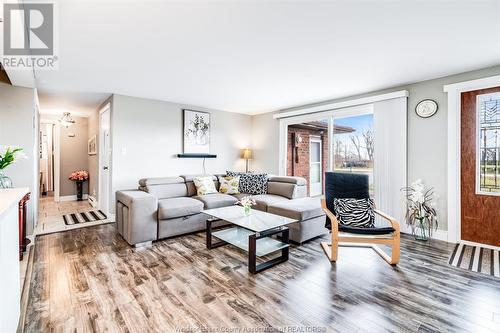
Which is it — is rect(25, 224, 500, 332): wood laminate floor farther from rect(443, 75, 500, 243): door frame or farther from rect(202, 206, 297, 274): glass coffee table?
rect(443, 75, 500, 243): door frame

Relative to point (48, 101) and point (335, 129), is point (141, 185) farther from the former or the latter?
point (335, 129)

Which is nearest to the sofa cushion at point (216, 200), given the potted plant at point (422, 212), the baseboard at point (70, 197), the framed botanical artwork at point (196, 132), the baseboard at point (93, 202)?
the framed botanical artwork at point (196, 132)

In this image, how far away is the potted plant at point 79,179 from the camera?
20.2 ft

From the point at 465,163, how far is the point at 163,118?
16.0 feet

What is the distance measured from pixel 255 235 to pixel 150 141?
3071mm

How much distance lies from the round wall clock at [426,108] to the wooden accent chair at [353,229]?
4.50 feet

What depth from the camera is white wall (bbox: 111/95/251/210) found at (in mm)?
4125

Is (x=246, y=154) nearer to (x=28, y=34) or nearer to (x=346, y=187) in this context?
(x=346, y=187)

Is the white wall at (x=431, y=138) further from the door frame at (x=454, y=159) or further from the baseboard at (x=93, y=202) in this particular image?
the baseboard at (x=93, y=202)

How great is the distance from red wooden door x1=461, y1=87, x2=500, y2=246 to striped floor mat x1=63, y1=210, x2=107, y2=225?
5.77 metres

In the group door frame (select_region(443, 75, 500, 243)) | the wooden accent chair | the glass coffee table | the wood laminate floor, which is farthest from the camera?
door frame (select_region(443, 75, 500, 243))

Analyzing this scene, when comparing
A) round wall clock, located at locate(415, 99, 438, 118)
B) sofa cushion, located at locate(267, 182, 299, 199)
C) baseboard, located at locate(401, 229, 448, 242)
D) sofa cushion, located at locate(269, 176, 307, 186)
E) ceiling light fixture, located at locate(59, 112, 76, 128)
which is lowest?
baseboard, located at locate(401, 229, 448, 242)

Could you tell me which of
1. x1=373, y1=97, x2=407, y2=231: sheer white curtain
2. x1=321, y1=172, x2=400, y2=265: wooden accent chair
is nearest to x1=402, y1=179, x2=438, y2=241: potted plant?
x1=373, y1=97, x2=407, y2=231: sheer white curtain

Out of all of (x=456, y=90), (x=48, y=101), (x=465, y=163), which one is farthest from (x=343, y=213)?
(x=48, y=101)
